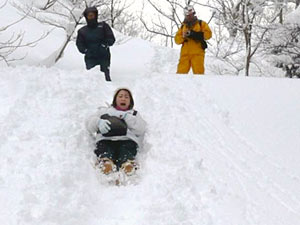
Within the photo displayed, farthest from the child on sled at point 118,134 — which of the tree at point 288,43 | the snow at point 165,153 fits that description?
the tree at point 288,43

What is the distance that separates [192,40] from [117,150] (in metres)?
3.69

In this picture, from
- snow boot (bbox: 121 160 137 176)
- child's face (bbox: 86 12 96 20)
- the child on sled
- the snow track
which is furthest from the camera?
child's face (bbox: 86 12 96 20)

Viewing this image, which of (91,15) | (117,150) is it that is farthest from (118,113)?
(91,15)

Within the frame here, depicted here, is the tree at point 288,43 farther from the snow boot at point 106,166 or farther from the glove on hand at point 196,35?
the snow boot at point 106,166

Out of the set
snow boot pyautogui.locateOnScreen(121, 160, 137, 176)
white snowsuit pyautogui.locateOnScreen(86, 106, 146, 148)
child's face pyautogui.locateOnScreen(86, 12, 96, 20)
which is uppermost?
child's face pyautogui.locateOnScreen(86, 12, 96, 20)

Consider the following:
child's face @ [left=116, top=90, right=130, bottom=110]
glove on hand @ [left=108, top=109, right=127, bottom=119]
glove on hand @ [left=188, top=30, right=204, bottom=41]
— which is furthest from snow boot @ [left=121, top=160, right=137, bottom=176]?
glove on hand @ [left=188, top=30, right=204, bottom=41]

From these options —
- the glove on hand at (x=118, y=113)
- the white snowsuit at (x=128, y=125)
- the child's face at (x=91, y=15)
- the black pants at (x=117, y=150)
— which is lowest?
the black pants at (x=117, y=150)

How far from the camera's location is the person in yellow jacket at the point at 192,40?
7734 millimetres

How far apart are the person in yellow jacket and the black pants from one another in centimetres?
349

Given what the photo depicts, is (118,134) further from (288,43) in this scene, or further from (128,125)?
(288,43)

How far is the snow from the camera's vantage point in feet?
11.4

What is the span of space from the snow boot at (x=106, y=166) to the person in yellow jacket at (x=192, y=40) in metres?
3.97

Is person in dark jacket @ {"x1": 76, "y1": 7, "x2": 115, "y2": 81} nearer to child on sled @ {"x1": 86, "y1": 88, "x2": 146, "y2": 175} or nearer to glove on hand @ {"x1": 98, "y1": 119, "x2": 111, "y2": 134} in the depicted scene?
child on sled @ {"x1": 86, "y1": 88, "x2": 146, "y2": 175}

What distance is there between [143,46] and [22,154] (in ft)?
43.3
